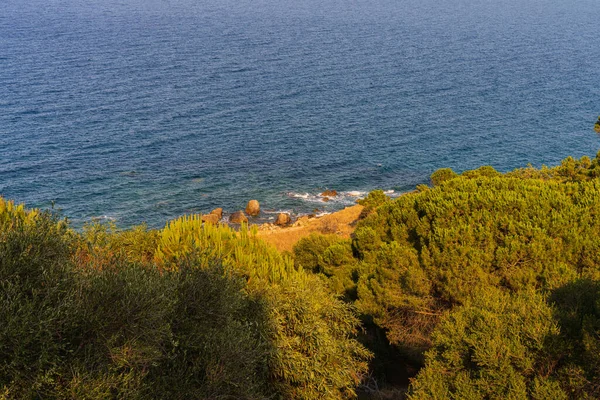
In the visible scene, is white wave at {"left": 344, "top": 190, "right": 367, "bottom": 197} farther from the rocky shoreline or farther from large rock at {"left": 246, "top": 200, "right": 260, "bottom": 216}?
large rock at {"left": 246, "top": 200, "right": 260, "bottom": 216}

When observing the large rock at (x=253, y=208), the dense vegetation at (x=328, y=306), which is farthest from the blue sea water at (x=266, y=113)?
the dense vegetation at (x=328, y=306)

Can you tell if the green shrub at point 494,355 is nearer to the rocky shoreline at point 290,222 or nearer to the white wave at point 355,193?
the rocky shoreline at point 290,222

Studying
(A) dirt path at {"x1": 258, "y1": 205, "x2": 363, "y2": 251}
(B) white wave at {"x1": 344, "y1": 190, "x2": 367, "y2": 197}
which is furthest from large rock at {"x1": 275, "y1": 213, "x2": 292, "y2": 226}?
(B) white wave at {"x1": 344, "y1": 190, "x2": 367, "y2": 197}

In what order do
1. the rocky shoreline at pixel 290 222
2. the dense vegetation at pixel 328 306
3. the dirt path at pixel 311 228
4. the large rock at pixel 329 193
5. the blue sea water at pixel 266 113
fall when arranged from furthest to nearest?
the blue sea water at pixel 266 113 → the large rock at pixel 329 193 → the rocky shoreline at pixel 290 222 → the dirt path at pixel 311 228 → the dense vegetation at pixel 328 306

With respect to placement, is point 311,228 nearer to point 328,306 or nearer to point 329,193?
point 329,193

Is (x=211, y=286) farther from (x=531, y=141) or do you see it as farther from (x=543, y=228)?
(x=531, y=141)

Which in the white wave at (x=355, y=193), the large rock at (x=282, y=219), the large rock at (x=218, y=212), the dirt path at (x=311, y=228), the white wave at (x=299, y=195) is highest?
the dirt path at (x=311, y=228)

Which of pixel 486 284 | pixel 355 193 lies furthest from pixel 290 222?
pixel 486 284
